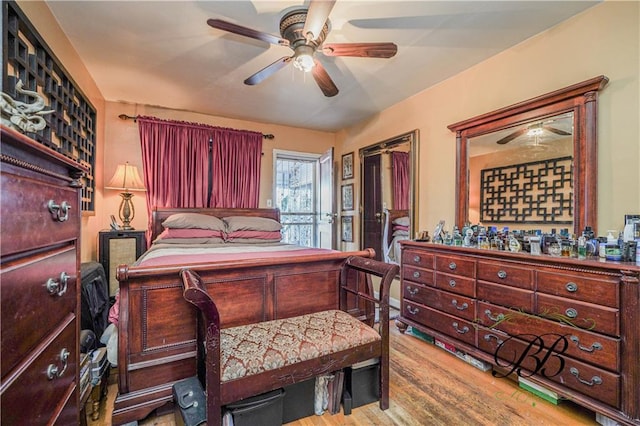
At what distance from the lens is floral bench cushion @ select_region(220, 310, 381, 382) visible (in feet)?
4.49

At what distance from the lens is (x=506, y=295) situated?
2.00m

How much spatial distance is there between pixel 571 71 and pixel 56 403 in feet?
10.7

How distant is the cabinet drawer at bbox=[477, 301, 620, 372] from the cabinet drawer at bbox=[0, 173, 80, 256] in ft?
7.93

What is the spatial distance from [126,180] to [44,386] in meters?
3.13

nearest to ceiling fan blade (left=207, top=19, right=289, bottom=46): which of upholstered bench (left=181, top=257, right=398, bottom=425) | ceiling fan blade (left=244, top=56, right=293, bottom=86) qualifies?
ceiling fan blade (left=244, top=56, right=293, bottom=86)

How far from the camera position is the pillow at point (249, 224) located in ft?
11.6

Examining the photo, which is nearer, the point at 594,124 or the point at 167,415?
the point at 167,415

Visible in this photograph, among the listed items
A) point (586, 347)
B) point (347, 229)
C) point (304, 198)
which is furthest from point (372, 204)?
point (586, 347)

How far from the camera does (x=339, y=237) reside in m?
4.80

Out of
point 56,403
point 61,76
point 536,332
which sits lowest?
point 536,332

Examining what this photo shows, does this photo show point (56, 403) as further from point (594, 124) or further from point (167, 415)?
point (594, 124)

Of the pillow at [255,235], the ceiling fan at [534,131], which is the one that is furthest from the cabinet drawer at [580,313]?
the pillow at [255,235]

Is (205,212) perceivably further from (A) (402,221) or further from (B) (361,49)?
(B) (361,49)

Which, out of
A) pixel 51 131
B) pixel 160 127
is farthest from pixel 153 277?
pixel 160 127
